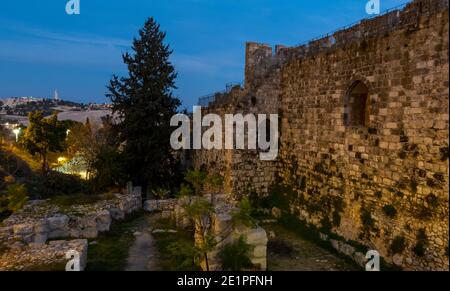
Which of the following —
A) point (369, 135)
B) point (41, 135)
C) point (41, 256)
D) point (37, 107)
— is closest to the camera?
point (41, 256)

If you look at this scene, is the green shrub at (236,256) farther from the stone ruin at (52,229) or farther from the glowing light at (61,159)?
the glowing light at (61,159)

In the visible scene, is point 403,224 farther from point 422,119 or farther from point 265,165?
point 265,165

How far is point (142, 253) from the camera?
30.6ft

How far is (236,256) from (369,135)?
447cm

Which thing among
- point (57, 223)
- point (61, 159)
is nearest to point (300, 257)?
point (57, 223)

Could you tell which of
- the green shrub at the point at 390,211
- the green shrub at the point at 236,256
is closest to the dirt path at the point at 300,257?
the green shrub at the point at 236,256

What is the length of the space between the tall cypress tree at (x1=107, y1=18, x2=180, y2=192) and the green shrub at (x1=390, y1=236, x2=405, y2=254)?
10.6 meters

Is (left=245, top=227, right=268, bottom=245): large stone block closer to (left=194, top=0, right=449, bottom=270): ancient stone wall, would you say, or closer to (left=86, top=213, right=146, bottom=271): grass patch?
(left=194, top=0, right=449, bottom=270): ancient stone wall

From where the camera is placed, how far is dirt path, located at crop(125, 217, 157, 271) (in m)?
8.46

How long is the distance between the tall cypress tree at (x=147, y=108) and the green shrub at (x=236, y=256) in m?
9.17

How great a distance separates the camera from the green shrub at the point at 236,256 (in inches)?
284

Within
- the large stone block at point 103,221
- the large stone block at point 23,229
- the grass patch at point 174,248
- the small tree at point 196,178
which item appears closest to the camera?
the grass patch at point 174,248

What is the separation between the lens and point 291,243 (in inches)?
399

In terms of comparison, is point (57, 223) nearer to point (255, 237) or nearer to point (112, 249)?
point (112, 249)
